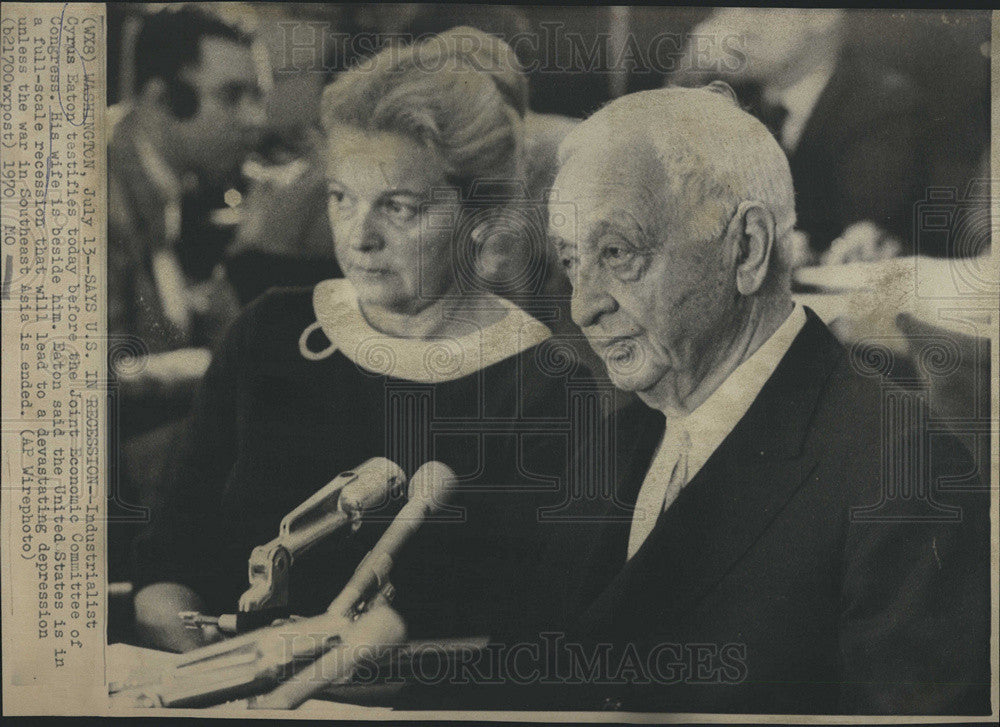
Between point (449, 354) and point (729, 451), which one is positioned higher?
point (449, 354)

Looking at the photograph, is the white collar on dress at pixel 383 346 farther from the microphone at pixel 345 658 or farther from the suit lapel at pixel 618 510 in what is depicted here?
the microphone at pixel 345 658

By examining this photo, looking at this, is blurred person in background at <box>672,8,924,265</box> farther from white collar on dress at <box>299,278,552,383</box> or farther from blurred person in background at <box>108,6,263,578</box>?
blurred person in background at <box>108,6,263,578</box>

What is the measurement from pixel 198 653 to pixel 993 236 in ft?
7.66

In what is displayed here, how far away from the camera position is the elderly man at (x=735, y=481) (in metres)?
2.12

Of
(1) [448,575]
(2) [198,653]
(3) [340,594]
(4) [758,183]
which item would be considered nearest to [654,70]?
(4) [758,183]

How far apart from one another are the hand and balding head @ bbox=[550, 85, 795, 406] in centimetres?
13

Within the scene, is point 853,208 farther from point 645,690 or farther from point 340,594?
point 340,594

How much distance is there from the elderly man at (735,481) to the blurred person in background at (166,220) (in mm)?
899

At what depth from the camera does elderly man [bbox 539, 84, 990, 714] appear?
212 cm

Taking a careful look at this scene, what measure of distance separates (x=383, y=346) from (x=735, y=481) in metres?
0.97

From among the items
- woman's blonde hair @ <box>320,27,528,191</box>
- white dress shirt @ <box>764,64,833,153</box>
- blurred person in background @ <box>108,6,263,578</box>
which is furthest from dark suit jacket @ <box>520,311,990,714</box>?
blurred person in background @ <box>108,6,263,578</box>

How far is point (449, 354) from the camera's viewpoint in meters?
2.17

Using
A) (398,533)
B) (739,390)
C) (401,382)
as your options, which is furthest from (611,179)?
(398,533)

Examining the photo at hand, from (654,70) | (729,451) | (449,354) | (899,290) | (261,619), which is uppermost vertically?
(654,70)
